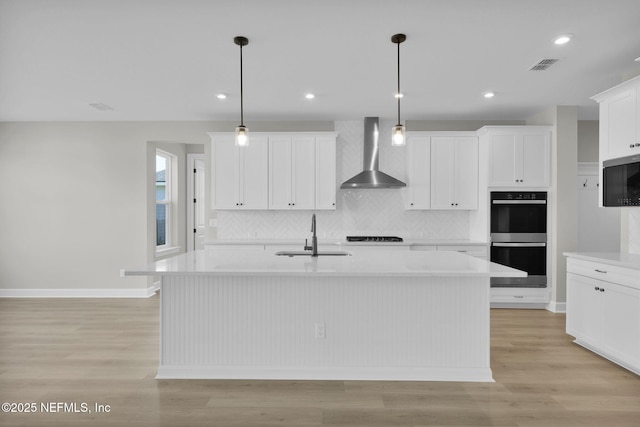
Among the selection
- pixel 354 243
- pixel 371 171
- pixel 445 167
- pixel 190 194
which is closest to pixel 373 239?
pixel 354 243

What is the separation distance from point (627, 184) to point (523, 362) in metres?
1.81

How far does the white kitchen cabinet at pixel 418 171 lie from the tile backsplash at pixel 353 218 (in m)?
0.26

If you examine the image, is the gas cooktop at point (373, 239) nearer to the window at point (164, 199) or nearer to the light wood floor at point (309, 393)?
the light wood floor at point (309, 393)

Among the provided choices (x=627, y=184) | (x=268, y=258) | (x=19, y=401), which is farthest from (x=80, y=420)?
(x=627, y=184)

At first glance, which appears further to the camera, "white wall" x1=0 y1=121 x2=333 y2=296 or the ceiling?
"white wall" x1=0 y1=121 x2=333 y2=296

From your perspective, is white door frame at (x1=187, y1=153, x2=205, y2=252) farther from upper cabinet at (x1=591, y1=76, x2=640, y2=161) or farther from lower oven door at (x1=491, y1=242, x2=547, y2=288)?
upper cabinet at (x1=591, y1=76, x2=640, y2=161)

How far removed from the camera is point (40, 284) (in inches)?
225

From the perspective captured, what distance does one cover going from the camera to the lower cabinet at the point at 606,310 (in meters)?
2.98

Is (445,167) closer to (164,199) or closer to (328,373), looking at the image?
(328,373)

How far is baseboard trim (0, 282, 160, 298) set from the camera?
568 centimetres

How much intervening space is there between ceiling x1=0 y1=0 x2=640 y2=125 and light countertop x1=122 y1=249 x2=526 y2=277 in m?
1.73

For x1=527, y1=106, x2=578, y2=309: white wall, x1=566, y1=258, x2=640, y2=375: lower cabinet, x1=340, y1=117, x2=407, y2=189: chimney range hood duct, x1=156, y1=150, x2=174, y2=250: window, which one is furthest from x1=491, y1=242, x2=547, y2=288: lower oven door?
x1=156, y1=150, x2=174, y2=250: window

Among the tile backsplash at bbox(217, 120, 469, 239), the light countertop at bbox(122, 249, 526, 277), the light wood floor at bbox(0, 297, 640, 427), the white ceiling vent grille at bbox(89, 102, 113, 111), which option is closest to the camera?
the light wood floor at bbox(0, 297, 640, 427)

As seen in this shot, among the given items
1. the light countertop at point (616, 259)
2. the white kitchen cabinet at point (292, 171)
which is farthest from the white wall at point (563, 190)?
the white kitchen cabinet at point (292, 171)
